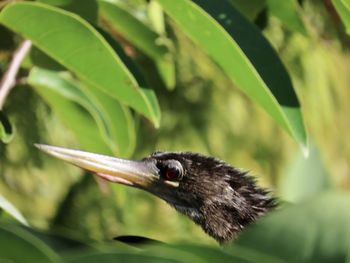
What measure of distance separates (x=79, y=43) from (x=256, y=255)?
66 cm

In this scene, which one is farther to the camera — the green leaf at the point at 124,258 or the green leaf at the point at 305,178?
the green leaf at the point at 305,178

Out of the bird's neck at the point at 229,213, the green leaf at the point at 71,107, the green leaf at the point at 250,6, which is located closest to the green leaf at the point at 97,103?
the green leaf at the point at 71,107

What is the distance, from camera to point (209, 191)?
1.62 metres

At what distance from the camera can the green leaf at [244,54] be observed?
883 millimetres

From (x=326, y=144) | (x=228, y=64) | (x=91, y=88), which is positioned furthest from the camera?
(x=326, y=144)

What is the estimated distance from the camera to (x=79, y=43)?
965mm

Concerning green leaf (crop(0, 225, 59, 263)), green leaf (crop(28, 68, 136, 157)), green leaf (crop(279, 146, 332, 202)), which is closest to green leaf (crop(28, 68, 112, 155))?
green leaf (crop(28, 68, 136, 157))

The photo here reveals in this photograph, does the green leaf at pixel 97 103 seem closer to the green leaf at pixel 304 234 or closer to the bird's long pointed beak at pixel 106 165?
the bird's long pointed beak at pixel 106 165

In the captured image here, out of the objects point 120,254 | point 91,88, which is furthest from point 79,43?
point 120,254

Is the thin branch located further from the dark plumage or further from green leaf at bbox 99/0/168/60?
the dark plumage

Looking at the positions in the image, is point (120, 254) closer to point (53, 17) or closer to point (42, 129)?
point (53, 17)

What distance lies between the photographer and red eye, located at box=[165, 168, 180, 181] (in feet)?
5.02

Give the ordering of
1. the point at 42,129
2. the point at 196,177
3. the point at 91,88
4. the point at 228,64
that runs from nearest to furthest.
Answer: the point at 228,64, the point at 91,88, the point at 196,177, the point at 42,129

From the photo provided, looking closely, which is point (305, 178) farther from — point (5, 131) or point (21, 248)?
point (21, 248)
